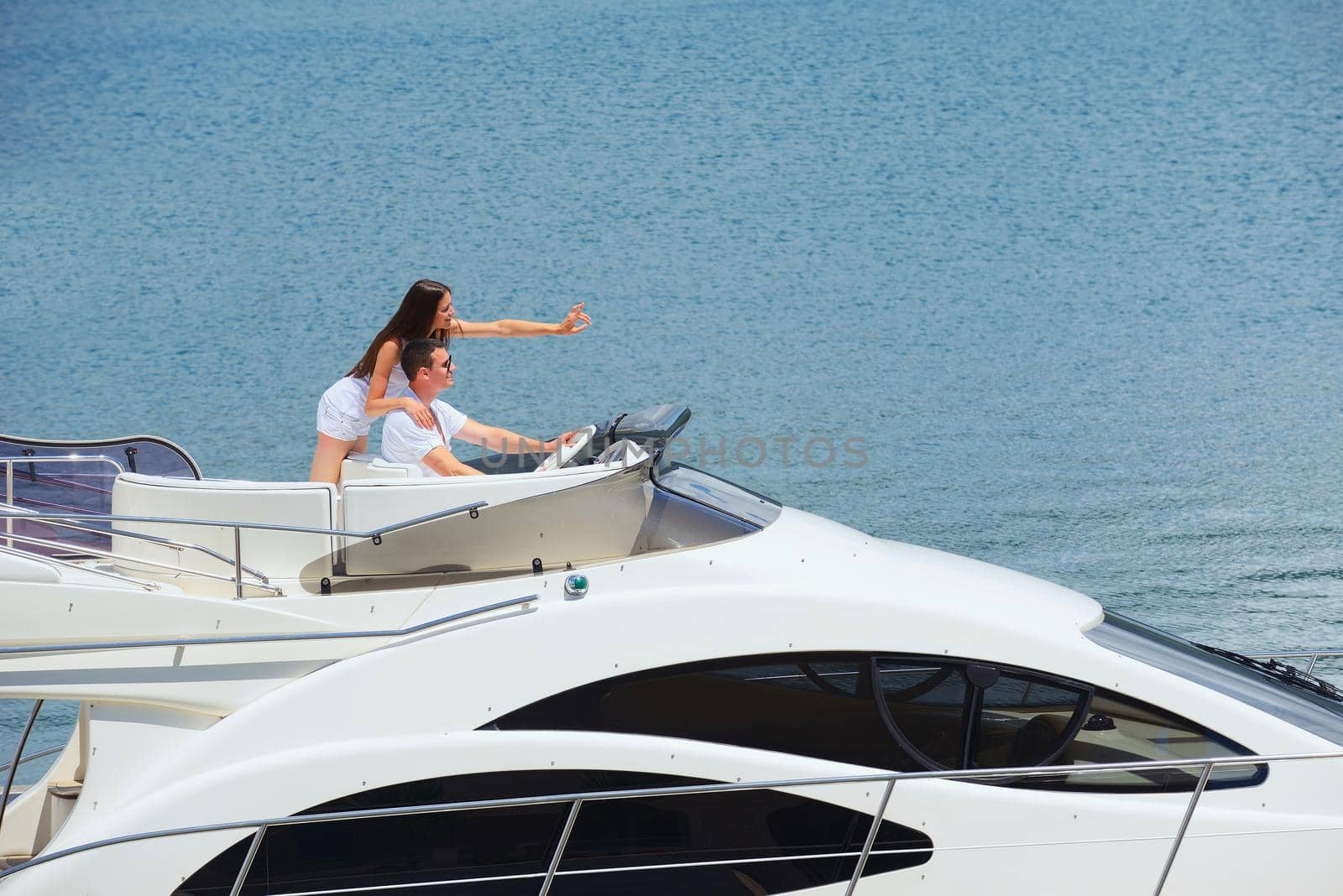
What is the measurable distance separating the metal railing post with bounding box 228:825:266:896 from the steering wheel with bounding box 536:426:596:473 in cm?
115

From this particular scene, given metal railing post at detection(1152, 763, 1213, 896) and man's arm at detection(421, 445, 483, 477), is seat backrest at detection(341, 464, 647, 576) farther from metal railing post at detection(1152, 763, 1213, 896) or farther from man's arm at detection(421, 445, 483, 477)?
metal railing post at detection(1152, 763, 1213, 896)

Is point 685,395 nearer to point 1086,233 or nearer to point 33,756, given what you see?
point 1086,233

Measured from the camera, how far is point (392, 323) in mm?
3760

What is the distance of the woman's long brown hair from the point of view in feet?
12.2

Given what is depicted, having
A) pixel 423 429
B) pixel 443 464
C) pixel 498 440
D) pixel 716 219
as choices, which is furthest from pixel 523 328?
pixel 716 219

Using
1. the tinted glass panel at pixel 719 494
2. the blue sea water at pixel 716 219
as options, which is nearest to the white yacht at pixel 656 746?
the tinted glass panel at pixel 719 494

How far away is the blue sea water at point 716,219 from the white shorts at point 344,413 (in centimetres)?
922

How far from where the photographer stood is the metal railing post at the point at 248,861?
7.88 ft

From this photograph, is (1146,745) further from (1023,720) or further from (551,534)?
(551,534)

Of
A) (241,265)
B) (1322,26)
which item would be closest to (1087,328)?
(1322,26)

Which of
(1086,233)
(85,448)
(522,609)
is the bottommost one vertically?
(522,609)

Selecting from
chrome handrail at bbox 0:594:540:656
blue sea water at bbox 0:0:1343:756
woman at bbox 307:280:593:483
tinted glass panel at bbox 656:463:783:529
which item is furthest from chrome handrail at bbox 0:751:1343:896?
blue sea water at bbox 0:0:1343:756

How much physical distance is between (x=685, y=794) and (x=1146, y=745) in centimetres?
106

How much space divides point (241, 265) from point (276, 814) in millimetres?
16088
